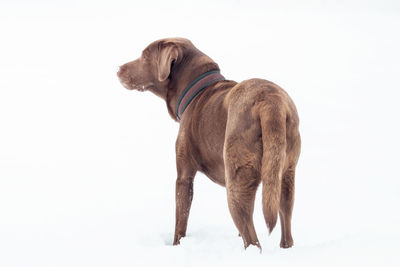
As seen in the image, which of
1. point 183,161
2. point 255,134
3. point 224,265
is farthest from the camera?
point 183,161

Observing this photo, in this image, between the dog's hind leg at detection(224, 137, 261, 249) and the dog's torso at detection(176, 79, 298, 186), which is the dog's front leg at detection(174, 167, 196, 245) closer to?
the dog's torso at detection(176, 79, 298, 186)

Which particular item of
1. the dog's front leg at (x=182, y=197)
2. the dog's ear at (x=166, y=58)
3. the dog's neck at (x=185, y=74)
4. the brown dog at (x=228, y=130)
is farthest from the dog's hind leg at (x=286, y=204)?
the dog's ear at (x=166, y=58)

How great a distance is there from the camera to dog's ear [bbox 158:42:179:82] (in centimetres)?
409

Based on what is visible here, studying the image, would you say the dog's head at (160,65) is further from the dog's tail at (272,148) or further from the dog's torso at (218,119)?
the dog's tail at (272,148)

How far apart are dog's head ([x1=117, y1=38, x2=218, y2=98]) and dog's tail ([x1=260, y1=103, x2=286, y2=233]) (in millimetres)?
1305

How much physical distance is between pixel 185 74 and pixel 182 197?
103cm

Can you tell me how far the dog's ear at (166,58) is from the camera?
4.09 metres

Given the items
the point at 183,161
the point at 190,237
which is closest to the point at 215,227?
the point at 190,237

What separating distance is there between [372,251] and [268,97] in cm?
108

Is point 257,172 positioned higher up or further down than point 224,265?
higher up

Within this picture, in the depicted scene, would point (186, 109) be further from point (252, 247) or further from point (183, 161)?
point (252, 247)

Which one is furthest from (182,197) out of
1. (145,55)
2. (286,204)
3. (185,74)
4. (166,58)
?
(145,55)

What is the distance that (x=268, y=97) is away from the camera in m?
3.12

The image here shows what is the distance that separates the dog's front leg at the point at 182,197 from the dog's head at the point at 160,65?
829 millimetres
